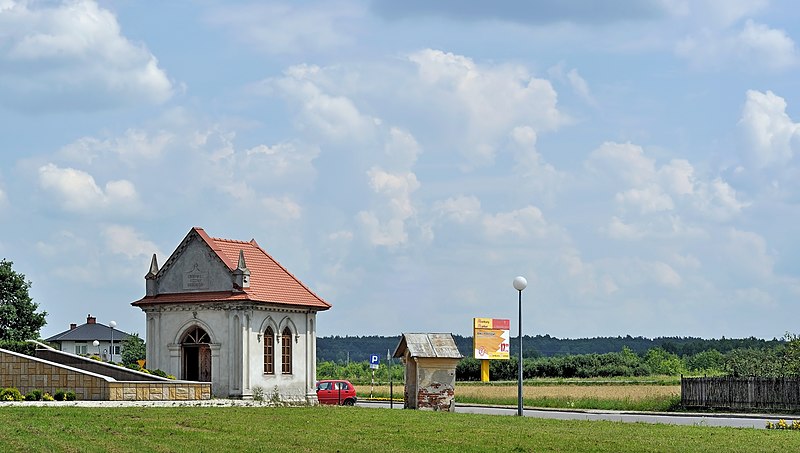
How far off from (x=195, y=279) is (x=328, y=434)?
18.4m

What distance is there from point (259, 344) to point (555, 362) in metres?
58.6

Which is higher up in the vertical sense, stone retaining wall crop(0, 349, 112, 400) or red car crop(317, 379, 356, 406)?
stone retaining wall crop(0, 349, 112, 400)

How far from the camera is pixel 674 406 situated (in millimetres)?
46219

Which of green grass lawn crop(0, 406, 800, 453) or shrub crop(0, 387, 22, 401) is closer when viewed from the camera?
green grass lawn crop(0, 406, 800, 453)

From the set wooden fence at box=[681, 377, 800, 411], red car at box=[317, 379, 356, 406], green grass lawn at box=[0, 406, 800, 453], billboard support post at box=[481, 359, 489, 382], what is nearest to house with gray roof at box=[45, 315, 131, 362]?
billboard support post at box=[481, 359, 489, 382]

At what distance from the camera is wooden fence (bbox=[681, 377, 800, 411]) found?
143 feet

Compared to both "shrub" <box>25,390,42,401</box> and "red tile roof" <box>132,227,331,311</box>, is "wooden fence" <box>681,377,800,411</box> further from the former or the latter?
"shrub" <box>25,390,42,401</box>

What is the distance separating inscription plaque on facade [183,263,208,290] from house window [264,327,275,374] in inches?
115

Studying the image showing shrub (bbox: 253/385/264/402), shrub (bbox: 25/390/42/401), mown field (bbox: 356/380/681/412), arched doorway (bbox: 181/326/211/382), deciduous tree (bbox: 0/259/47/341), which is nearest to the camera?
A: shrub (bbox: 25/390/42/401)

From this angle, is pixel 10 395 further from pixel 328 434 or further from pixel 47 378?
pixel 328 434

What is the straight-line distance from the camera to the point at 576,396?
57438 millimetres

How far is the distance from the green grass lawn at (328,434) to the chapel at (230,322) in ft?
32.4

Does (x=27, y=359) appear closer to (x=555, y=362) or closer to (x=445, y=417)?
(x=445, y=417)

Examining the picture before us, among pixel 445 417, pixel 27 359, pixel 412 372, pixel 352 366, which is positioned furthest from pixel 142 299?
pixel 352 366
